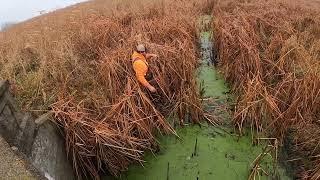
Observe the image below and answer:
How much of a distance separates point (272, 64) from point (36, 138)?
15.3 feet

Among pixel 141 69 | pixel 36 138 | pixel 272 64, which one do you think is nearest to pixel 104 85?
pixel 141 69

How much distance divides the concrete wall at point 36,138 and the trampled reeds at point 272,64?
2.85m

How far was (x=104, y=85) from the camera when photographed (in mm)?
6922

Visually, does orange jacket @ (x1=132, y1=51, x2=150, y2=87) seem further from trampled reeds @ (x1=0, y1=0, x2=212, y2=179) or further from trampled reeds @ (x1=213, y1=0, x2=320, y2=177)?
trampled reeds @ (x1=213, y1=0, x2=320, y2=177)

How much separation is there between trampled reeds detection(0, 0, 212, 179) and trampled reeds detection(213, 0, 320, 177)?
0.86 m

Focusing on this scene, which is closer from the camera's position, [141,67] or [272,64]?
[141,67]

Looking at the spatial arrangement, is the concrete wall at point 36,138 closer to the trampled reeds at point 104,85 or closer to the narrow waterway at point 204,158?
the trampled reeds at point 104,85

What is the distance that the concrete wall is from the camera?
4.76m

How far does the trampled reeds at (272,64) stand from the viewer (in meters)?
6.36

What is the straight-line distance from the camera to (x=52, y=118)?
5.61 metres

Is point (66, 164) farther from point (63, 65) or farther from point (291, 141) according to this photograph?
point (291, 141)

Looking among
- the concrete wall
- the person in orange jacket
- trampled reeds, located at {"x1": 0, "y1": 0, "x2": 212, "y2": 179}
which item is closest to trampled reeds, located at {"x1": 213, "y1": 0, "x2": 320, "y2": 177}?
trampled reeds, located at {"x1": 0, "y1": 0, "x2": 212, "y2": 179}

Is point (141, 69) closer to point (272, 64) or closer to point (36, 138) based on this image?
point (36, 138)

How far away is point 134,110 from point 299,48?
11.8ft
